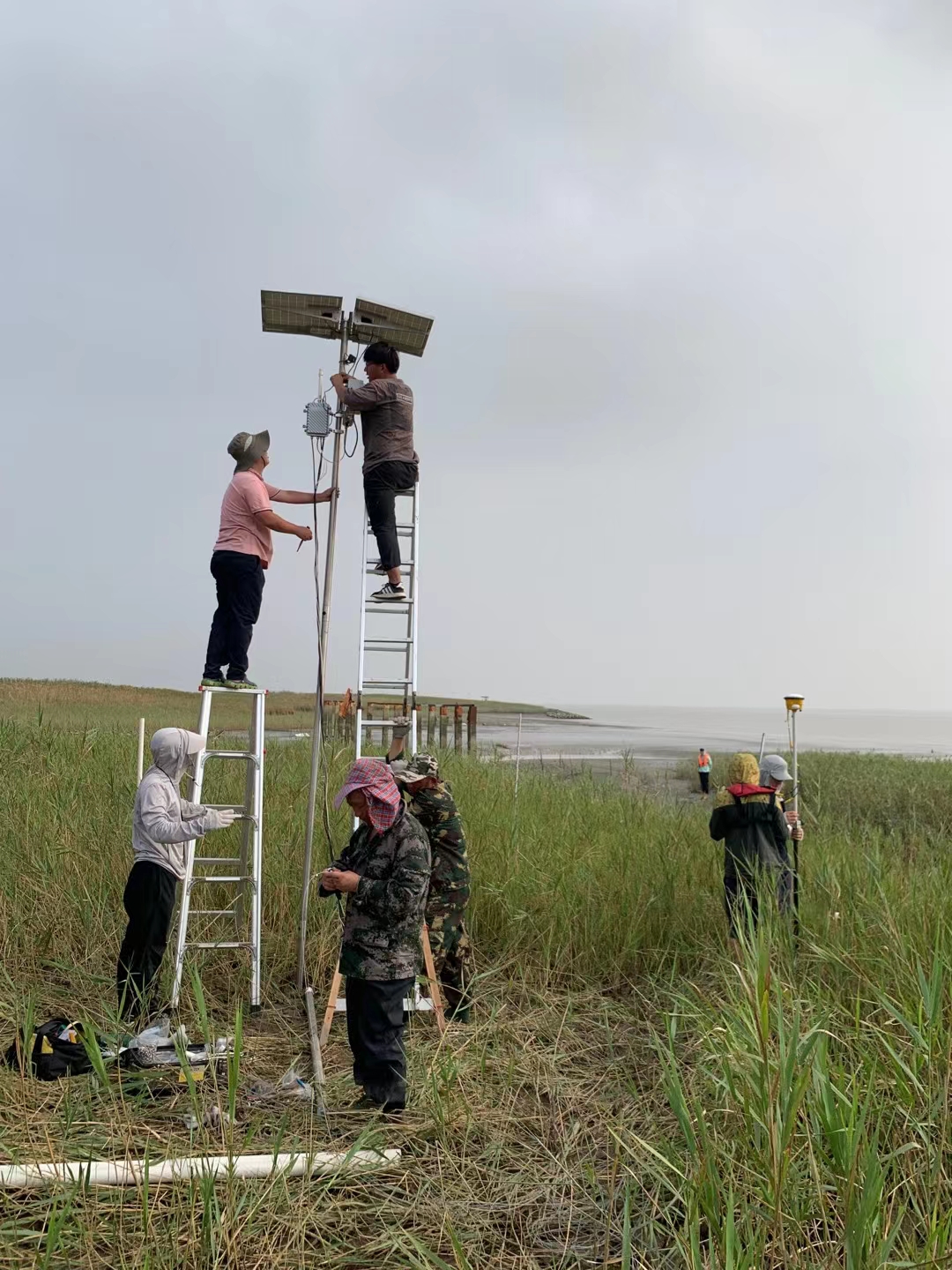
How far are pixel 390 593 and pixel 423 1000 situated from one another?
8.37 feet

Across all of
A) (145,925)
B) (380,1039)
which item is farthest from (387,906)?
(145,925)

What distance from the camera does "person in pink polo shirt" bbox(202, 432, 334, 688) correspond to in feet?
17.6

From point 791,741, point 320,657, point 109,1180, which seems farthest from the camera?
point 791,741

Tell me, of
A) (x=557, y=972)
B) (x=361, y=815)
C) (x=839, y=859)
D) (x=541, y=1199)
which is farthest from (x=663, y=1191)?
(x=839, y=859)

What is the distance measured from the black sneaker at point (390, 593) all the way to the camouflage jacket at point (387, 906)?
2054 millimetres

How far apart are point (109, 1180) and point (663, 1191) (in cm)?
200

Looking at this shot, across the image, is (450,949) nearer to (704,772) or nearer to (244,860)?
(244,860)

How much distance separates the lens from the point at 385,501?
5785 mm

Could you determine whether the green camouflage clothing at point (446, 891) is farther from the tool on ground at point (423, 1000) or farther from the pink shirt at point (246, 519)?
the pink shirt at point (246, 519)

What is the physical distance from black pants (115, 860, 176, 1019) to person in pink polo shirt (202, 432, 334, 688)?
1.21 meters

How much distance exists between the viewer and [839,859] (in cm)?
696

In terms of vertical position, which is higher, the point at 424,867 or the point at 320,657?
the point at 320,657

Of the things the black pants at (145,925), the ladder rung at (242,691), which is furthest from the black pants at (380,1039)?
the ladder rung at (242,691)

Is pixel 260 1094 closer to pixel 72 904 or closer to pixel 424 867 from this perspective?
pixel 424 867
